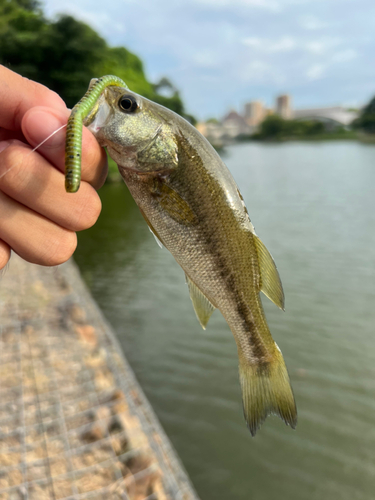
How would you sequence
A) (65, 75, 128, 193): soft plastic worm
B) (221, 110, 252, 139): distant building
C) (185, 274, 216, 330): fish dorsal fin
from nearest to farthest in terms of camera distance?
(65, 75, 128, 193): soft plastic worm → (185, 274, 216, 330): fish dorsal fin → (221, 110, 252, 139): distant building

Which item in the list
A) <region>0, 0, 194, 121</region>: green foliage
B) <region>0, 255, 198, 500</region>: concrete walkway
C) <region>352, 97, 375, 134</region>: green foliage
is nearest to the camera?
<region>0, 255, 198, 500</region>: concrete walkway

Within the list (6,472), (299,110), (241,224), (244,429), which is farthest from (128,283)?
(299,110)

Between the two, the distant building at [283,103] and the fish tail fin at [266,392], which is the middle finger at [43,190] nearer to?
the fish tail fin at [266,392]

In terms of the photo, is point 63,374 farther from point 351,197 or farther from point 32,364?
point 351,197

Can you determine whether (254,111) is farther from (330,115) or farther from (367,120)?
(367,120)

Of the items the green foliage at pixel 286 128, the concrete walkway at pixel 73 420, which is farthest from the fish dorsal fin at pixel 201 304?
the green foliage at pixel 286 128

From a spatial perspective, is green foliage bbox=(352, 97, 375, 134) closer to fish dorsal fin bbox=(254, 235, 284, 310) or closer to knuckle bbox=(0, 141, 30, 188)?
fish dorsal fin bbox=(254, 235, 284, 310)

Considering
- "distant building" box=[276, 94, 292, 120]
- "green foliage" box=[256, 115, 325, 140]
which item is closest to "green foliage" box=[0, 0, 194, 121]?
"green foliage" box=[256, 115, 325, 140]
